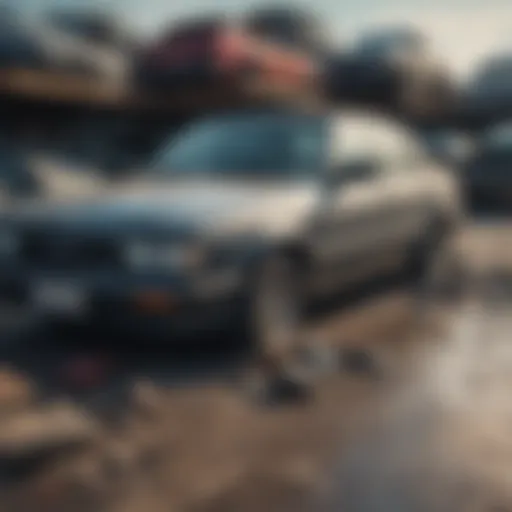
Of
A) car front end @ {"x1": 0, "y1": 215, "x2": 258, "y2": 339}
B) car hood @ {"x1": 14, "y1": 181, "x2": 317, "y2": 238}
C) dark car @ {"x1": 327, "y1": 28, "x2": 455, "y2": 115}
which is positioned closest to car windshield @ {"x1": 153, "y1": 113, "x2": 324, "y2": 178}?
car hood @ {"x1": 14, "y1": 181, "x2": 317, "y2": 238}

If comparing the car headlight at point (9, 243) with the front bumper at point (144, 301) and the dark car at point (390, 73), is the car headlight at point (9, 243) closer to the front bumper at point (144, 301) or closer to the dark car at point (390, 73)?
the front bumper at point (144, 301)

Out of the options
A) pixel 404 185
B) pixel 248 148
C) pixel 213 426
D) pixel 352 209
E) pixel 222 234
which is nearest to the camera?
pixel 213 426

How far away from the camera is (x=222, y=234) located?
→ 5.66 meters

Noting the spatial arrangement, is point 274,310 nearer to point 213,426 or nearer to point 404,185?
point 213,426

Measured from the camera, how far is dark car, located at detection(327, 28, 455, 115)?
17.3 meters

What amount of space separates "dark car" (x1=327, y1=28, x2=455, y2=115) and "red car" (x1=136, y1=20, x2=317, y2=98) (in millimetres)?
2755

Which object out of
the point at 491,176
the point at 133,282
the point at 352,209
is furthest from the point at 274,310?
the point at 491,176

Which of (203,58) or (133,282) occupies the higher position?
(203,58)

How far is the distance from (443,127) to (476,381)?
1496 cm

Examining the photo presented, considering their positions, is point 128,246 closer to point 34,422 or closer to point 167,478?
point 34,422

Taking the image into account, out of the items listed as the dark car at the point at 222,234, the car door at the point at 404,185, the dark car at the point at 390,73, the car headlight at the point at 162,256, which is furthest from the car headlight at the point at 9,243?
the dark car at the point at 390,73

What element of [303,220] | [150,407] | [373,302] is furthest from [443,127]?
[150,407]

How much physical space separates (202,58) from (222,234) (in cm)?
920

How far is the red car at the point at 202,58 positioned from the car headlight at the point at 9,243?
27.8 feet
